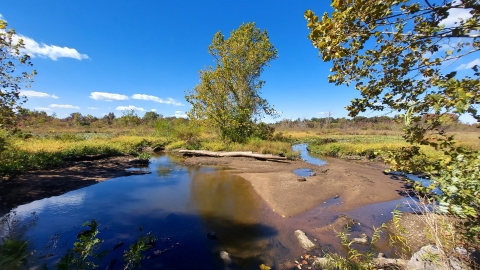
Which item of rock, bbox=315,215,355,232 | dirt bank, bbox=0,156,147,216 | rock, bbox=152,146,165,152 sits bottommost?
rock, bbox=315,215,355,232

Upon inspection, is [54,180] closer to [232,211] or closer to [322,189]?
[232,211]

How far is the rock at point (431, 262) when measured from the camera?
2553 millimetres

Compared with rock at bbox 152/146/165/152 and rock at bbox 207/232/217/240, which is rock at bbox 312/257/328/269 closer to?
rock at bbox 207/232/217/240

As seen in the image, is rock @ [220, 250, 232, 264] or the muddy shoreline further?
the muddy shoreline

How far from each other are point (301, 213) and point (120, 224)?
18.3 ft

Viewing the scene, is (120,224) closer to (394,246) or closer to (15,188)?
(15,188)

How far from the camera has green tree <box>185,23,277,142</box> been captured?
19.7 metres

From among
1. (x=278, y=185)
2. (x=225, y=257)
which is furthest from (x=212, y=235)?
(x=278, y=185)

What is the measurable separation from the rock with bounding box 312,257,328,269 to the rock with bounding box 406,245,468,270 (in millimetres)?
1354

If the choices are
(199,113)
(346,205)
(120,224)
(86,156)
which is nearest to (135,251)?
(120,224)

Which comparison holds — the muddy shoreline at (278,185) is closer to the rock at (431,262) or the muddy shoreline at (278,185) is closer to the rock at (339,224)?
the rock at (339,224)

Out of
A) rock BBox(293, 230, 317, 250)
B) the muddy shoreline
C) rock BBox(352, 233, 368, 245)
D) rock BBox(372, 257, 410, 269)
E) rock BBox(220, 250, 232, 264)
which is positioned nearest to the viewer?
rock BBox(372, 257, 410, 269)

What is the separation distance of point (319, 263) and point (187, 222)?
149 inches

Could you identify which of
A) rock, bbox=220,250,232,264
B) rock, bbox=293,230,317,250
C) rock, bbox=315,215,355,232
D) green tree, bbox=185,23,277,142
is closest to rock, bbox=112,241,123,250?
rock, bbox=220,250,232,264
